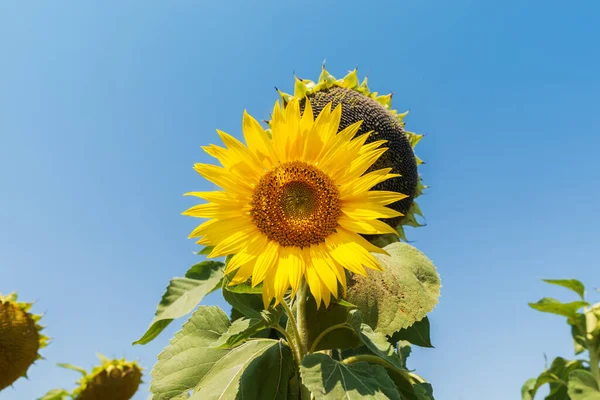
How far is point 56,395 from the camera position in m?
6.28

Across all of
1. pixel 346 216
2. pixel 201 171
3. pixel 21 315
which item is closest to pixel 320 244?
pixel 346 216

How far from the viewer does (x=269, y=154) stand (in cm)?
187

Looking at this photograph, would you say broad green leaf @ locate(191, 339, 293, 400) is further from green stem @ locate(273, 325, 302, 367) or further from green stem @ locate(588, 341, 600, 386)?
green stem @ locate(588, 341, 600, 386)

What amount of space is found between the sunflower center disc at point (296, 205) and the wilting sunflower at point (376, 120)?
1.64ft

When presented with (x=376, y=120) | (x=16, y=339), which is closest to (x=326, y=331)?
(x=376, y=120)

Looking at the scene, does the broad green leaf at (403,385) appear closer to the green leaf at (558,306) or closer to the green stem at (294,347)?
the green stem at (294,347)

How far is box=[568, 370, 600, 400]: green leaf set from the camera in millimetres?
4250

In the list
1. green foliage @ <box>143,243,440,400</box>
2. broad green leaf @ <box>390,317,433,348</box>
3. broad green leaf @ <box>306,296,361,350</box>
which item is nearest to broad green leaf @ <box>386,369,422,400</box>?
green foliage @ <box>143,243,440,400</box>

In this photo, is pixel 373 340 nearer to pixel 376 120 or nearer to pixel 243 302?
pixel 243 302

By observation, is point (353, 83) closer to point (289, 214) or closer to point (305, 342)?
point (289, 214)

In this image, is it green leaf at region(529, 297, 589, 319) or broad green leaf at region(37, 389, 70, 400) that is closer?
green leaf at region(529, 297, 589, 319)

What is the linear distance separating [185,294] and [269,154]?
950 millimetres

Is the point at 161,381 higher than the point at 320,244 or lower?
lower

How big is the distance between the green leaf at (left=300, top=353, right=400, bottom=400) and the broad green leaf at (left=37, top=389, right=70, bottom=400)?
18.7 feet
